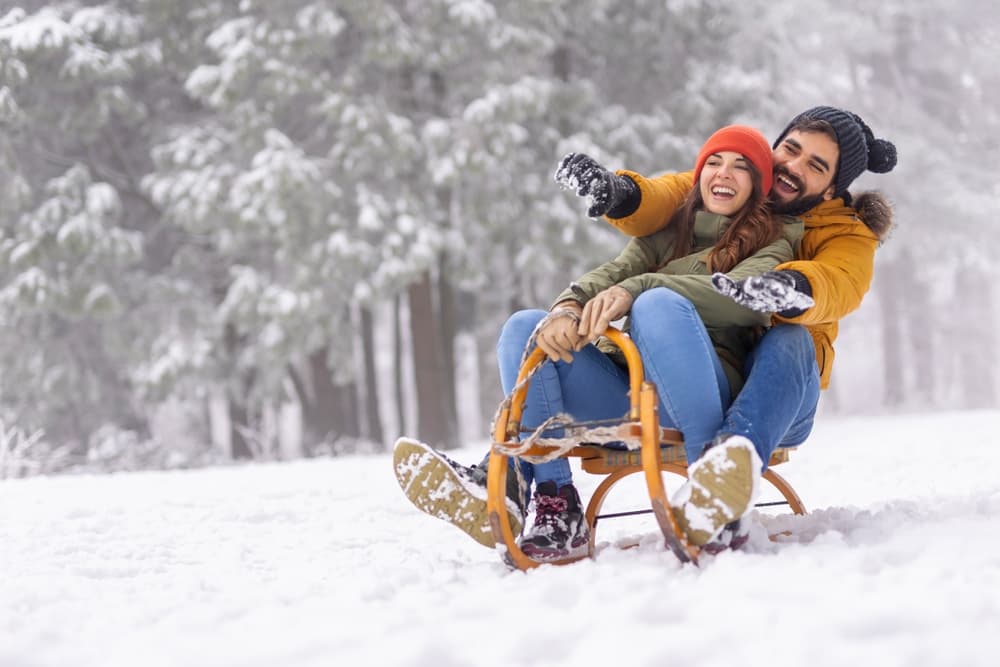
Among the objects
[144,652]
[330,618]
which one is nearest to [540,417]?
[330,618]

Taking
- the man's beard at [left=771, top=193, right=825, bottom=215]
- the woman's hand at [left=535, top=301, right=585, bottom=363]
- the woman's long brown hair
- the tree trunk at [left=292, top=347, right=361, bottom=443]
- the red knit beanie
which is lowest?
the tree trunk at [left=292, top=347, right=361, bottom=443]

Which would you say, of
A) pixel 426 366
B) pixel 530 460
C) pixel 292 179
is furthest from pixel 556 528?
pixel 426 366

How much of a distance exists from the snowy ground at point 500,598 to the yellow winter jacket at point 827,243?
22.6 inches

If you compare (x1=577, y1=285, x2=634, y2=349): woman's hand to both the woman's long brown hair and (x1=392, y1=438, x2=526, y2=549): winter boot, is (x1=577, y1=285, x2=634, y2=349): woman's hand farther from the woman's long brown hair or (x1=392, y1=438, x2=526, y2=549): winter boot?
(x1=392, y1=438, x2=526, y2=549): winter boot

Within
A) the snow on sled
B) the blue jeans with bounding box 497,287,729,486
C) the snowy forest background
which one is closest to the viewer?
the snow on sled

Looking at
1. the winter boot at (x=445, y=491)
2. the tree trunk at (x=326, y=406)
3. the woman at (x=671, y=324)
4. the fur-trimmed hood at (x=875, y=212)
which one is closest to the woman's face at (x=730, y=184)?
the woman at (x=671, y=324)

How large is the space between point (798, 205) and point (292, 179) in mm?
5786

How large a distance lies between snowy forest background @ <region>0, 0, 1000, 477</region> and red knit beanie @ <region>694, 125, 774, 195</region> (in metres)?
5.50

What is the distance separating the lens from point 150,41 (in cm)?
891

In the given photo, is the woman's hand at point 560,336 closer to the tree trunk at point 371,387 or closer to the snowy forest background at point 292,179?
the snowy forest background at point 292,179

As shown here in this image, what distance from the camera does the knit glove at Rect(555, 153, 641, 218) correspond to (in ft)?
9.18

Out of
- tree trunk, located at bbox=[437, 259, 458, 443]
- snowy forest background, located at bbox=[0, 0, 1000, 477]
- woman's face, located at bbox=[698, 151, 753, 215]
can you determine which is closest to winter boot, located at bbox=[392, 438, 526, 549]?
woman's face, located at bbox=[698, 151, 753, 215]

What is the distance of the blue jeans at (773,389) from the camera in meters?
2.28

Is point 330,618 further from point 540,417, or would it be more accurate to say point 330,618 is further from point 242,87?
point 242,87
